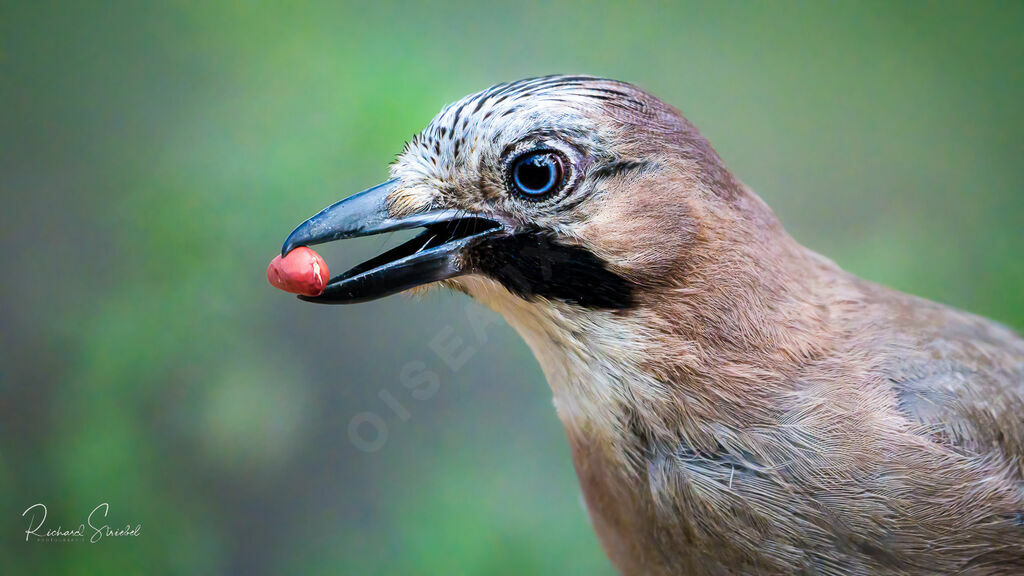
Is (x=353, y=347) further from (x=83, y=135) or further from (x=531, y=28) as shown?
(x=531, y=28)

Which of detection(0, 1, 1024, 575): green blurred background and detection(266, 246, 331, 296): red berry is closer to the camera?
detection(266, 246, 331, 296): red berry

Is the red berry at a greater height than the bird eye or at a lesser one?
lesser

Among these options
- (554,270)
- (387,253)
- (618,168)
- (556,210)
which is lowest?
(387,253)

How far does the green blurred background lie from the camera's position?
104 inches

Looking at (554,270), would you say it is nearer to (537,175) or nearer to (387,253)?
(537,175)

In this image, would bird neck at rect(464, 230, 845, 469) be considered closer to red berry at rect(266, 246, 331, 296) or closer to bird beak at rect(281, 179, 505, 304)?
bird beak at rect(281, 179, 505, 304)

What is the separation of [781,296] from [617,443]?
53 cm

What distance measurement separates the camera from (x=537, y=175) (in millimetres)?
1586

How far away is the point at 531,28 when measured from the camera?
3070 mm
